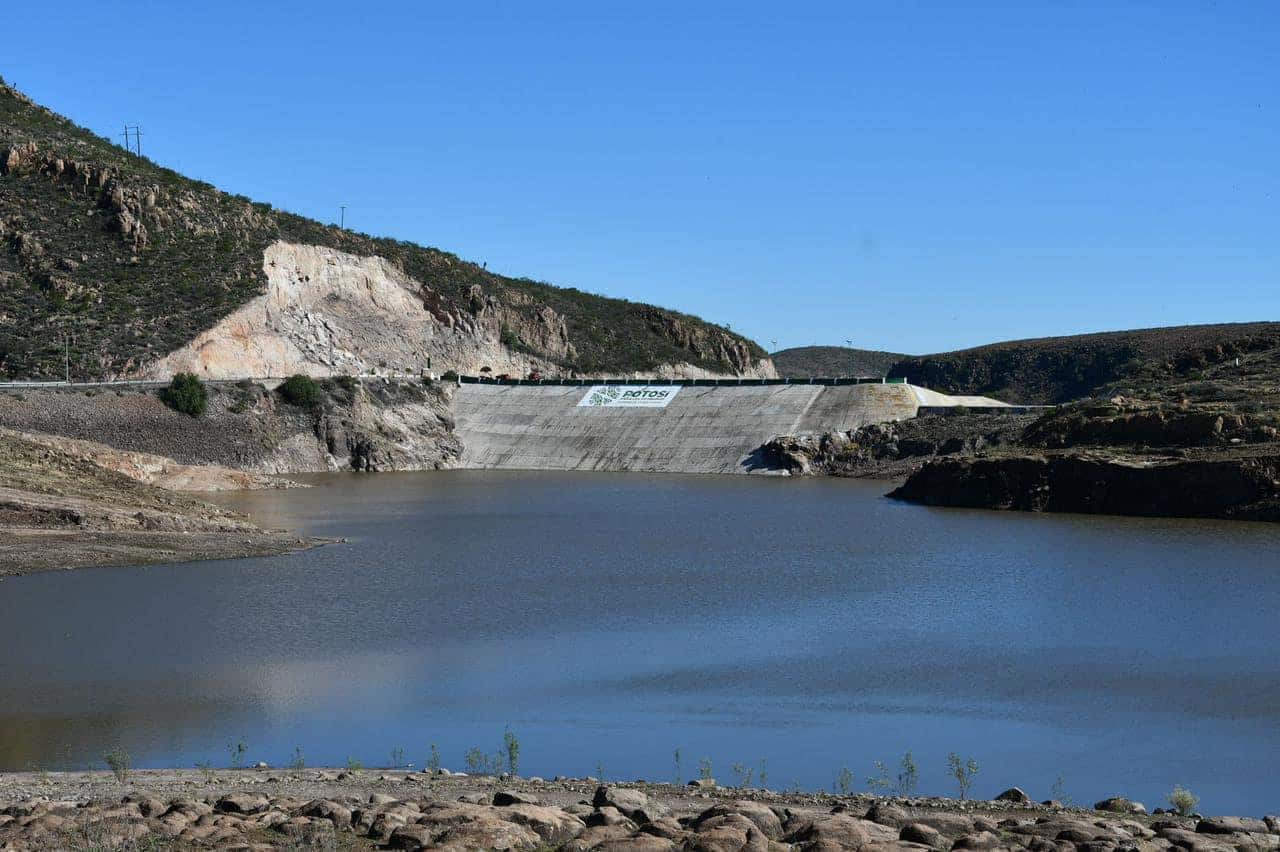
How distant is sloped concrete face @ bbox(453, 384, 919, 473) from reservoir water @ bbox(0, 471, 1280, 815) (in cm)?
3418

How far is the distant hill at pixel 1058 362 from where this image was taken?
130875 millimetres

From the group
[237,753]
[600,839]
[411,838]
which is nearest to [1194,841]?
[600,839]

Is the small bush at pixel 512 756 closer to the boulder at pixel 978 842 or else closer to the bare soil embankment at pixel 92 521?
the boulder at pixel 978 842

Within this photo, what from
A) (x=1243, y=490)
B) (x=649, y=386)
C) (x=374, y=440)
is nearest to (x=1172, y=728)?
(x=1243, y=490)

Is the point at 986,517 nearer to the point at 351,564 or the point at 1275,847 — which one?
the point at 351,564

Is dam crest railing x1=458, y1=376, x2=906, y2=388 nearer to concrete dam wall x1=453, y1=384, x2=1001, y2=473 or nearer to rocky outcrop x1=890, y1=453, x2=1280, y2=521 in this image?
concrete dam wall x1=453, y1=384, x2=1001, y2=473

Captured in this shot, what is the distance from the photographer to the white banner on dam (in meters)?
84.5

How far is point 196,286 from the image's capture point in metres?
83.2

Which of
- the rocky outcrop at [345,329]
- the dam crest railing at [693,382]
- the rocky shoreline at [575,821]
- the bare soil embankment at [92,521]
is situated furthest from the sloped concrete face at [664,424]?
the rocky shoreline at [575,821]

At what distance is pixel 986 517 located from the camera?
50.1 metres

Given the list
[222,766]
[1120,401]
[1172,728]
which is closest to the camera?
[222,766]

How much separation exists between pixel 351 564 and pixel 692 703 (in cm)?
1762

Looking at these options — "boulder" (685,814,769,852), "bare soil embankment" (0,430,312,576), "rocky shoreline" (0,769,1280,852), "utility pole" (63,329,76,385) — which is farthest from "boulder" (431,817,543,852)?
"utility pole" (63,329,76,385)

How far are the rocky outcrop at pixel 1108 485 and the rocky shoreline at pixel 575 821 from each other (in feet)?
119
